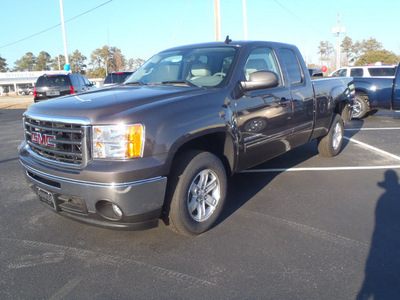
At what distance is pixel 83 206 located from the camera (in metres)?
2.87

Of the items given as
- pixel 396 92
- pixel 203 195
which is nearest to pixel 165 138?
pixel 203 195

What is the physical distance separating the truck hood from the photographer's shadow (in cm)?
222

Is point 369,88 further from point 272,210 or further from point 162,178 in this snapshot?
point 162,178

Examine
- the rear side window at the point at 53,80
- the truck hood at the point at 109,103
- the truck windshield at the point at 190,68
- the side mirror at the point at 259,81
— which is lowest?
the truck hood at the point at 109,103

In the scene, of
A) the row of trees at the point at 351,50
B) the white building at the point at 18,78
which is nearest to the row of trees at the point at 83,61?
the white building at the point at 18,78

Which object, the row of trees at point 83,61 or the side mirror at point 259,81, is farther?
the row of trees at point 83,61

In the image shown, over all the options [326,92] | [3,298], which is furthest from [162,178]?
[326,92]

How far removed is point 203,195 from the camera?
3.45 meters

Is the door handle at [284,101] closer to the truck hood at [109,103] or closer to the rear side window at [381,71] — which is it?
the truck hood at [109,103]

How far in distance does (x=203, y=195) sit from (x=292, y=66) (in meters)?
2.68

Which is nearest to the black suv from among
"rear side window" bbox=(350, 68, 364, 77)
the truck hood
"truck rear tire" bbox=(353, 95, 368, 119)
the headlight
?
"truck rear tire" bbox=(353, 95, 368, 119)

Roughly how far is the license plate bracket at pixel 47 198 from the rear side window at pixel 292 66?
136 inches

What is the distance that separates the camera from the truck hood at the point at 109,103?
287 cm

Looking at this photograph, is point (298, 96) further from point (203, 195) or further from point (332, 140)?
point (203, 195)
